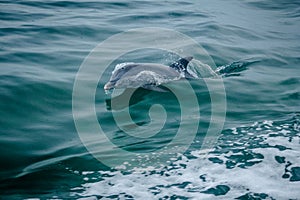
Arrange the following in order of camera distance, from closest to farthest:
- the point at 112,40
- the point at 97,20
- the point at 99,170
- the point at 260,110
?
the point at 99,170 → the point at 260,110 → the point at 112,40 → the point at 97,20

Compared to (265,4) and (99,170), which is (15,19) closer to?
(99,170)

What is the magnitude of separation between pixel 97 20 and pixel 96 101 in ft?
24.2

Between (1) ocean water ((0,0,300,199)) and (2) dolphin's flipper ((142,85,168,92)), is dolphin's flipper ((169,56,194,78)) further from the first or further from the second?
(2) dolphin's flipper ((142,85,168,92))

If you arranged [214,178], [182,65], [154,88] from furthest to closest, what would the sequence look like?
[182,65], [154,88], [214,178]

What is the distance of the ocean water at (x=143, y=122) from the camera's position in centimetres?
535

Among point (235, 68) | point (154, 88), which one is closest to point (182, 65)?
point (154, 88)

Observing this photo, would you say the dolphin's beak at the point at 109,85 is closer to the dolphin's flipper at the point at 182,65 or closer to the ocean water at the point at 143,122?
the ocean water at the point at 143,122

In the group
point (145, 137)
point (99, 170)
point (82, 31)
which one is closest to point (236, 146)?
point (145, 137)

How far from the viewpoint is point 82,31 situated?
1317 centimetres

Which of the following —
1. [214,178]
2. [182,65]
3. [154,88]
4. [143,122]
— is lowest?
[214,178]

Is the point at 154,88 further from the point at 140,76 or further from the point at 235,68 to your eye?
the point at 235,68

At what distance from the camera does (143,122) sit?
23.8 feet

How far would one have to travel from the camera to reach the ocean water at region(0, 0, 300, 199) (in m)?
5.35

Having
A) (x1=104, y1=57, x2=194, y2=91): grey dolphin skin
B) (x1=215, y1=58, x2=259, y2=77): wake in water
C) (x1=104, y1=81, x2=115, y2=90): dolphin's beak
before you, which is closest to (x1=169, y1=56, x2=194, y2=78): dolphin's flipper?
(x1=104, y1=57, x2=194, y2=91): grey dolphin skin
